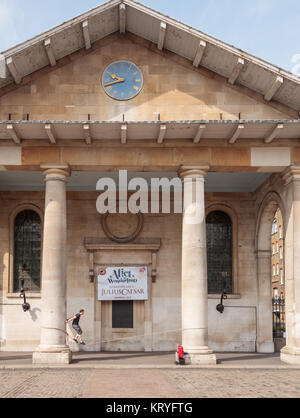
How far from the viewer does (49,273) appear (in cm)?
2250

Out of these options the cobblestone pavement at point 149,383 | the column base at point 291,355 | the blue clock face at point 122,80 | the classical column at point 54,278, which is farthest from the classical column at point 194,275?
the classical column at point 54,278

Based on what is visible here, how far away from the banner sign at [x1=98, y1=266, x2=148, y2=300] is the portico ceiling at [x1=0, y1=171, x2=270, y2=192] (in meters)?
4.27

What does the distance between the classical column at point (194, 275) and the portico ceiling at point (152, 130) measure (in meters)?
1.46

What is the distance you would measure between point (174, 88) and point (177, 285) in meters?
10.4

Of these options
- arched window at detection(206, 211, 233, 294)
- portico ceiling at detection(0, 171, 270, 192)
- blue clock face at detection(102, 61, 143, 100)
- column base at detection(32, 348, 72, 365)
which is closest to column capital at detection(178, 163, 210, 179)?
blue clock face at detection(102, 61, 143, 100)

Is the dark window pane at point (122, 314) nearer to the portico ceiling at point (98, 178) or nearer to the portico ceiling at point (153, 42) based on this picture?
the portico ceiling at point (98, 178)

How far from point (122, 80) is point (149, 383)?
38.6ft

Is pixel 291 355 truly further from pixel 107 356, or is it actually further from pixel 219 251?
pixel 219 251

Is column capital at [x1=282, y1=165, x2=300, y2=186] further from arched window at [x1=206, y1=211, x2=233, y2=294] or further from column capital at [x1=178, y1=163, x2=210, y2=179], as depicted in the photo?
arched window at [x1=206, y1=211, x2=233, y2=294]

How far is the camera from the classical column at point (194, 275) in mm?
22141

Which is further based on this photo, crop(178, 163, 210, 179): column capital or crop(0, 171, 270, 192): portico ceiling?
crop(0, 171, 270, 192): portico ceiling

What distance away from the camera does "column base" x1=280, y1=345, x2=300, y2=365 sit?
874 inches

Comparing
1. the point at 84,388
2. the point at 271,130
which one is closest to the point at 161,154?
the point at 271,130

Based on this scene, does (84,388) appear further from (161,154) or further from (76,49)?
(76,49)
